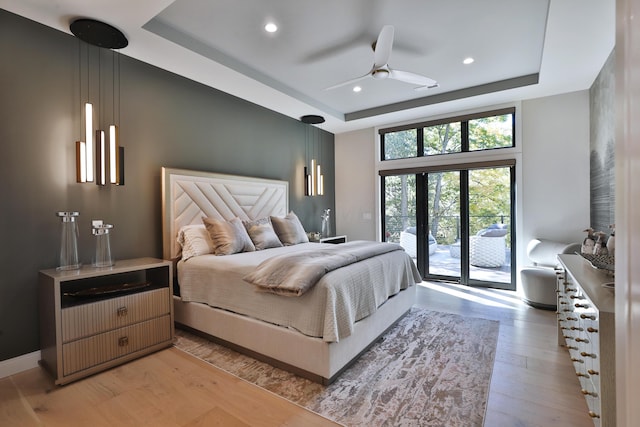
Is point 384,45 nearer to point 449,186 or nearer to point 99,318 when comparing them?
point 449,186

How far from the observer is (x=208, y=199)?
3.77 meters

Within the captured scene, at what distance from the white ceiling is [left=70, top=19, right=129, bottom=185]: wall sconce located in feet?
0.27

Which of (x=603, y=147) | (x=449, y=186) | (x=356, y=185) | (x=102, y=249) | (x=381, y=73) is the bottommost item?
(x=102, y=249)

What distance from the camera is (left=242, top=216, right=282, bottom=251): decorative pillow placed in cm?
374

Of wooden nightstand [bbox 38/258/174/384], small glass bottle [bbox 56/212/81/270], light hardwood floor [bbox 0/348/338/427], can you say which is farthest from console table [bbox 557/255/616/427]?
small glass bottle [bbox 56/212/81/270]

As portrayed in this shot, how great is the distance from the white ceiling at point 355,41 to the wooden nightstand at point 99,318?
6.54ft

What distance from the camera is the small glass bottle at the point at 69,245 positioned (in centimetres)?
246

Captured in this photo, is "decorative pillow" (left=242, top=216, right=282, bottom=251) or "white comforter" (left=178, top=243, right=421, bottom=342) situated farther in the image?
"decorative pillow" (left=242, top=216, right=282, bottom=251)

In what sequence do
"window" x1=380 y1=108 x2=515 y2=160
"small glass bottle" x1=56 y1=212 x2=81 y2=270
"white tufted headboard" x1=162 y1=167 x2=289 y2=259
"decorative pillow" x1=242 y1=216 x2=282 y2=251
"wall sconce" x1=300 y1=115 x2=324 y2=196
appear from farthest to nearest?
"wall sconce" x1=300 y1=115 x2=324 y2=196, "window" x1=380 y1=108 x2=515 y2=160, "decorative pillow" x1=242 y1=216 x2=282 y2=251, "white tufted headboard" x1=162 y1=167 x2=289 y2=259, "small glass bottle" x1=56 y1=212 x2=81 y2=270

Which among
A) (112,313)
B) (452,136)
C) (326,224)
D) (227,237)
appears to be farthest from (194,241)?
(452,136)

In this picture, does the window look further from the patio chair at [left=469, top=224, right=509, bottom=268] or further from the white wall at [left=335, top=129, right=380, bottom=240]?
the patio chair at [left=469, top=224, right=509, bottom=268]

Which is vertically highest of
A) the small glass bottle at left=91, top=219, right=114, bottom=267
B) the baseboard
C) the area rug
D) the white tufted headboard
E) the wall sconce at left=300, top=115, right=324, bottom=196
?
the wall sconce at left=300, top=115, right=324, bottom=196

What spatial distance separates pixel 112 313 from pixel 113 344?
0.24 metres

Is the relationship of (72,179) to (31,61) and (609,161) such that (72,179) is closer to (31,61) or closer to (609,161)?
(31,61)
